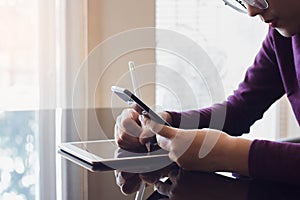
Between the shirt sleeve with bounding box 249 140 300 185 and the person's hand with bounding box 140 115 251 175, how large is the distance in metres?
0.02

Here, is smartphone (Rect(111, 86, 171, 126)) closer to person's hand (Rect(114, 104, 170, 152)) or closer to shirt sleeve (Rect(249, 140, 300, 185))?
person's hand (Rect(114, 104, 170, 152))

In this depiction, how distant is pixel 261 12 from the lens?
107 centimetres

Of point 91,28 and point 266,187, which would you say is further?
point 91,28

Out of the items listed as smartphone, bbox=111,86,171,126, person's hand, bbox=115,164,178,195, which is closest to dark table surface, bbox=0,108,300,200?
person's hand, bbox=115,164,178,195

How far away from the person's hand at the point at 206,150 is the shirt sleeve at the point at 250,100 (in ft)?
1.36

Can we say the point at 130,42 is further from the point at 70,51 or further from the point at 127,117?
the point at 127,117

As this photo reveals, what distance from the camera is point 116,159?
3.27 ft

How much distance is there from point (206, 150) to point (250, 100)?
1.80ft

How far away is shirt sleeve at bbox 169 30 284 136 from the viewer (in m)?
1.39

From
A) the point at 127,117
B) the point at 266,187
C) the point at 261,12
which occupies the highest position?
the point at 261,12

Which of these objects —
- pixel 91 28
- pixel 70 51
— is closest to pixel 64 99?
pixel 70 51

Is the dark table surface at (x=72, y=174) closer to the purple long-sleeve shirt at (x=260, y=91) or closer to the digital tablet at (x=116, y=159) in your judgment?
the digital tablet at (x=116, y=159)

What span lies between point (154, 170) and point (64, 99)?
1132 mm

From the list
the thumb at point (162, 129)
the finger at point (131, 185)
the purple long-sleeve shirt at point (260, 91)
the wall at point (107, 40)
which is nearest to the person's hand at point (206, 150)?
the thumb at point (162, 129)
